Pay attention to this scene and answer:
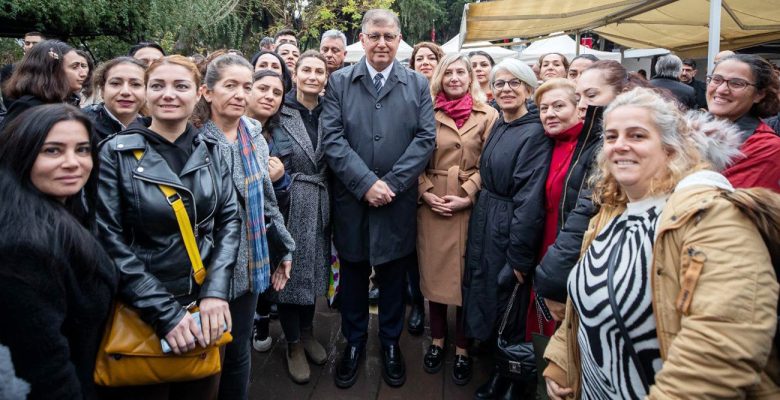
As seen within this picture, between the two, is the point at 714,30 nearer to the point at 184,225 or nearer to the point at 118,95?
the point at 184,225

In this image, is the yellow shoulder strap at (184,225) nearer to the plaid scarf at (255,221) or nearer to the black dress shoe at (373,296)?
the plaid scarf at (255,221)

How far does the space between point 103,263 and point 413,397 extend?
1.95 metres

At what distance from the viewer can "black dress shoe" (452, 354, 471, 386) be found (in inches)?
120

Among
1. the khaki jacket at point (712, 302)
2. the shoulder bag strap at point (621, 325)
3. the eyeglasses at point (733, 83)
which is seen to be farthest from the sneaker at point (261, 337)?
the eyeglasses at point (733, 83)

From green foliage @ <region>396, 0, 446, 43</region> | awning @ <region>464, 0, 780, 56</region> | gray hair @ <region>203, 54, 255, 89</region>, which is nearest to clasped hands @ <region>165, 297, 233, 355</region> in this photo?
gray hair @ <region>203, 54, 255, 89</region>

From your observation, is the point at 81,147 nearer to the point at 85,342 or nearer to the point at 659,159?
the point at 85,342

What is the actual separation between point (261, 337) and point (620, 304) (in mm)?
2653

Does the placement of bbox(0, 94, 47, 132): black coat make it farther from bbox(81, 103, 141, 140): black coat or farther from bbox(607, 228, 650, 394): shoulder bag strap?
bbox(607, 228, 650, 394): shoulder bag strap

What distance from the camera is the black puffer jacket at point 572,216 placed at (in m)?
2.11

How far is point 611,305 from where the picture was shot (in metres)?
1.52

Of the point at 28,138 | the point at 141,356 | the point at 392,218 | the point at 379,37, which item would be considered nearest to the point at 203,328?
the point at 141,356

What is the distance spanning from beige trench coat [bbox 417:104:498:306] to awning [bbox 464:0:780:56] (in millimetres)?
2781

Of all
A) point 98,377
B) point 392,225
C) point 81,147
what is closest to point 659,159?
point 392,225

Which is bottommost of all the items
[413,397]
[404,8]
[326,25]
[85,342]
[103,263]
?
[413,397]
